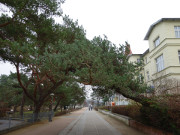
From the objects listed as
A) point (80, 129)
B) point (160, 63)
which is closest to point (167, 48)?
point (160, 63)

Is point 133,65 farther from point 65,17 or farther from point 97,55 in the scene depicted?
point 65,17

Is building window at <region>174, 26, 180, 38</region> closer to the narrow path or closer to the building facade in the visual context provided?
the building facade

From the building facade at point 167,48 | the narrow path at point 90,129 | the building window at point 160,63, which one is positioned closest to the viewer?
the narrow path at point 90,129

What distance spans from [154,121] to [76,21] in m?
10.1

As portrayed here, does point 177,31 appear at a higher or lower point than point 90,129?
higher

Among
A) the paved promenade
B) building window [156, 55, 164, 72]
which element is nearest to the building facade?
building window [156, 55, 164, 72]

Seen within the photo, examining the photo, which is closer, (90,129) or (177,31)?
(90,129)

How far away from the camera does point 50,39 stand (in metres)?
11.0

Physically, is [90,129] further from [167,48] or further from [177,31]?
[177,31]

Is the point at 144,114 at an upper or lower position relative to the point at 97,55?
lower

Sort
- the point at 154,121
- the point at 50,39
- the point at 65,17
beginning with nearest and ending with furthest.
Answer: the point at 154,121, the point at 50,39, the point at 65,17

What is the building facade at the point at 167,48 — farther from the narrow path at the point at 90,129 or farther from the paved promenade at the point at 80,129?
the narrow path at the point at 90,129

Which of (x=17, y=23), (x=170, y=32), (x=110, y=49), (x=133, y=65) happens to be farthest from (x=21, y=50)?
(x=170, y=32)

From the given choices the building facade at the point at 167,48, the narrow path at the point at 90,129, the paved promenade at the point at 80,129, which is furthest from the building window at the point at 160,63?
the narrow path at the point at 90,129
